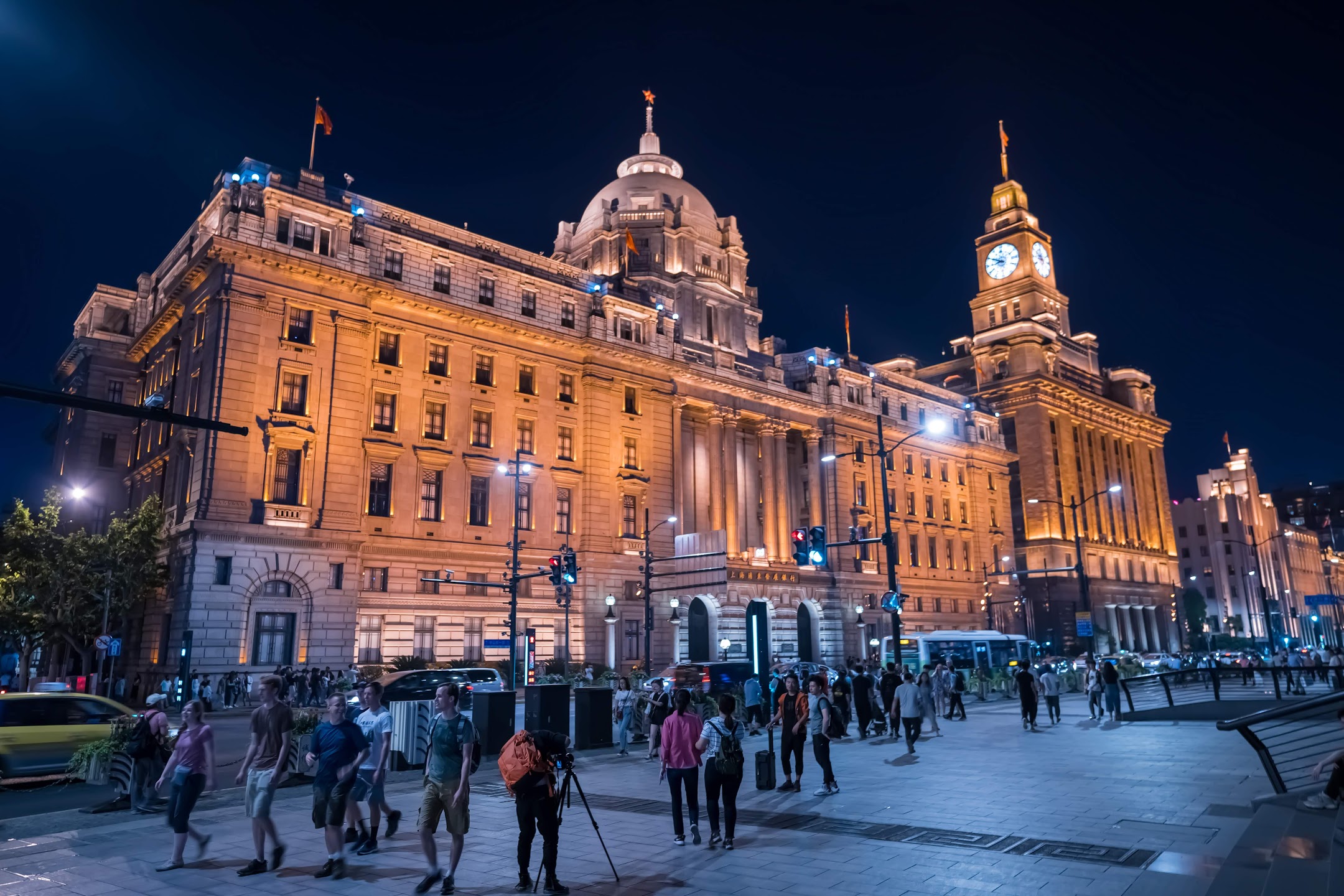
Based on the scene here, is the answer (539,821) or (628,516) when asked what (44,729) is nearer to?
(539,821)

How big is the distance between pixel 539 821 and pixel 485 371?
41385 millimetres

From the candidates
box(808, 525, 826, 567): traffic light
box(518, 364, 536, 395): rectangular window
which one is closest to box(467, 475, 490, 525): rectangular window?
box(518, 364, 536, 395): rectangular window

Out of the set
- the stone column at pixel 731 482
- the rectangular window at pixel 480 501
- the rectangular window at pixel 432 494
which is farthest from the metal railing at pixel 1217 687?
the rectangular window at pixel 432 494

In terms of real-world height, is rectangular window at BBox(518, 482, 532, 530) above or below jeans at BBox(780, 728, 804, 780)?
above

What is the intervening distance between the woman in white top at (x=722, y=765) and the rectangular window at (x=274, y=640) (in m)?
32.0

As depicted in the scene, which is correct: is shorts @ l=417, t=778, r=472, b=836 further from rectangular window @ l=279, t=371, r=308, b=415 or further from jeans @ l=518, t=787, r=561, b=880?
rectangular window @ l=279, t=371, r=308, b=415

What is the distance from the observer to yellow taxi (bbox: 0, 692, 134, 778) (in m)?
17.6

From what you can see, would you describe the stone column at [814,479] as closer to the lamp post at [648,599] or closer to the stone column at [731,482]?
the stone column at [731,482]

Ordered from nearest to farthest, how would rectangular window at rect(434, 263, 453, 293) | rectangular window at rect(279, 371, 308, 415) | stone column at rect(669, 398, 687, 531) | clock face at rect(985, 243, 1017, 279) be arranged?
rectangular window at rect(279, 371, 308, 415)
rectangular window at rect(434, 263, 453, 293)
stone column at rect(669, 398, 687, 531)
clock face at rect(985, 243, 1017, 279)

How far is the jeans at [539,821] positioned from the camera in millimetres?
9055

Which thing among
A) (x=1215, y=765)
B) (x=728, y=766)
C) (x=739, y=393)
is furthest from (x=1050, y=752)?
(x=739, y=393)

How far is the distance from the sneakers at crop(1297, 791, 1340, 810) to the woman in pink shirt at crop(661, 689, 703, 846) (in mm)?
7596

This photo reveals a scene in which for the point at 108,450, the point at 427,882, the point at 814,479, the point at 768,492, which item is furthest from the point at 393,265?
the point at 427,882

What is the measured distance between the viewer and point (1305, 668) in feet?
102
